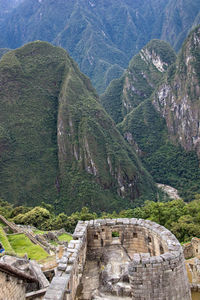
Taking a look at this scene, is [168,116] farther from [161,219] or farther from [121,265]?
[121,265]

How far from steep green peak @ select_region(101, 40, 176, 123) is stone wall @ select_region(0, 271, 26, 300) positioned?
15707 centimetres

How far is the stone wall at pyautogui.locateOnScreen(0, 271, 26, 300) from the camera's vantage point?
8.88 m

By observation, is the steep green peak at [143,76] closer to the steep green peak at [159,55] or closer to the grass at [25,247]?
the steep green peak at [159,55]

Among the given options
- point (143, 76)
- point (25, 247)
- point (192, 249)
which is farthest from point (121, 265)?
point (143, 76)

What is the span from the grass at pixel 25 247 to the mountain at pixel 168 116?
71.1 meters

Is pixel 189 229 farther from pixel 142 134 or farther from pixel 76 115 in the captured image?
pixel 142 134

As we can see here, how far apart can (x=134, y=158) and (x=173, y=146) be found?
98.3 ft

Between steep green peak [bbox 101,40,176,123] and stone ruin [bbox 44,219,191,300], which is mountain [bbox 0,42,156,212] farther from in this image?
stone ruin [bbox 44,219,191,300]

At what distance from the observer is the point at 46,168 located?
84.8 metres

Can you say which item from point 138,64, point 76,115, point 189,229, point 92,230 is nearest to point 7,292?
point 92,230

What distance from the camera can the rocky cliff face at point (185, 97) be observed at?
11556cm

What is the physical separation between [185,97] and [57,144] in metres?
63.6

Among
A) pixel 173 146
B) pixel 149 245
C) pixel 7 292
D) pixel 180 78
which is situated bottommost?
pixel 7 292

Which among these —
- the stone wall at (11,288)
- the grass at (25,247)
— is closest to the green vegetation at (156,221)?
the grass at (25,247)
